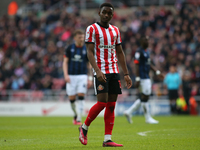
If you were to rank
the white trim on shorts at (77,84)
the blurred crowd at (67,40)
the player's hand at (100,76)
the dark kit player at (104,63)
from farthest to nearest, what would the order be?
the blurred crowd at (67,40)
the white trim on shorts at (77,84)
the dark kit player at (104,63)
the player's hand at (100,76)

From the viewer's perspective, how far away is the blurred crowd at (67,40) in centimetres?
1917

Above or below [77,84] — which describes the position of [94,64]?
above

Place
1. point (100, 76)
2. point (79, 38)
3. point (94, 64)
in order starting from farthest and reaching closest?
point (79, 38)
point (94, 64)
point (100, 76)

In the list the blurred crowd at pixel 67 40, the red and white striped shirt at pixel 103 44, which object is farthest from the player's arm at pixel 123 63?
the blurred crowd at pixel 67 40

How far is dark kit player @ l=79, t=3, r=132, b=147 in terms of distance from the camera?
225 inches

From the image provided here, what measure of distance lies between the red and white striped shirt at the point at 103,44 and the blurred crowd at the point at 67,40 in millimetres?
12063

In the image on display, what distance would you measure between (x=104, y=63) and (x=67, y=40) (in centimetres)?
1828

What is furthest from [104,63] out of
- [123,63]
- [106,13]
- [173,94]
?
[173,94]

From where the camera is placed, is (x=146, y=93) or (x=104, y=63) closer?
(x=104, y=63)

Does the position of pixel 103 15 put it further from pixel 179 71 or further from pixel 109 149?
pixel 179 71

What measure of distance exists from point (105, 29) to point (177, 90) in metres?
11.6

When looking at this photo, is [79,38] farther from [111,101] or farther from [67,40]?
[67,40]

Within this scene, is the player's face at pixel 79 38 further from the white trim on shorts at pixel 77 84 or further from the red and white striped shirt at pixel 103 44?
the red and white striped shirt at pixel 103 44

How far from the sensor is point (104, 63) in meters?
5.86
